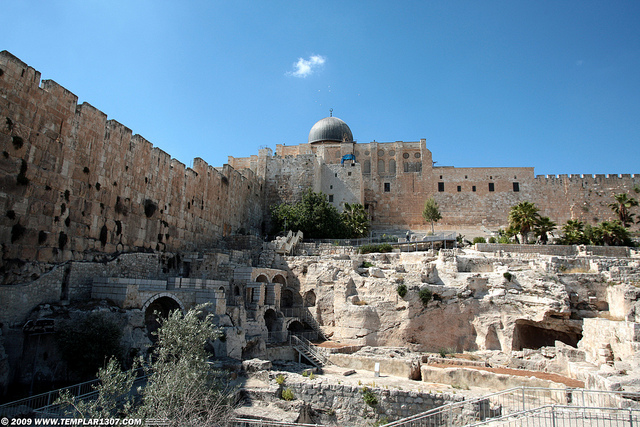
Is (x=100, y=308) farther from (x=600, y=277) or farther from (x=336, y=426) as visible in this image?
(x=600, y=277)

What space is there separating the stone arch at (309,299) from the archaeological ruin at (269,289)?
0.37ft

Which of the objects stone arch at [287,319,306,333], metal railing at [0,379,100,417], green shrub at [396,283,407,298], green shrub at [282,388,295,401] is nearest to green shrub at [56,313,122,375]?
metal railing at [0,379,100,417]

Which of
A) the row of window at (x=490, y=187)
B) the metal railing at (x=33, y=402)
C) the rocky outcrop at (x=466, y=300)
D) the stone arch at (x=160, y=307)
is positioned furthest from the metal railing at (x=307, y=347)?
the row of window at (x=490, y=187)

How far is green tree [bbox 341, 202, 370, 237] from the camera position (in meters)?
37.2

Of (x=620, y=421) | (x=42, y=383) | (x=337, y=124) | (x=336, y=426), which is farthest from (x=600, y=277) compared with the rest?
(x=337, y=124)

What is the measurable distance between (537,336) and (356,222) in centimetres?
1721

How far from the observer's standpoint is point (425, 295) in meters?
24.6

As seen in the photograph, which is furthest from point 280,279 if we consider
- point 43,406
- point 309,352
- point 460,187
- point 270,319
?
point 460,187

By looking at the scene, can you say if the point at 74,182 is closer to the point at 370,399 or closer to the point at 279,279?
the point at 279,279

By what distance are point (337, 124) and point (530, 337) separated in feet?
113

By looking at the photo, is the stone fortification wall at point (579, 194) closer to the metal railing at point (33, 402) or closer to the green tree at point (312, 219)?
the green tree at point (312, 219)

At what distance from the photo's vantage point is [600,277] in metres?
23.5

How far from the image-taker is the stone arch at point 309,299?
28.1 metres

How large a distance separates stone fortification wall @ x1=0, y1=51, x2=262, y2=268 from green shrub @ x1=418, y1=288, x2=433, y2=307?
14989mm
